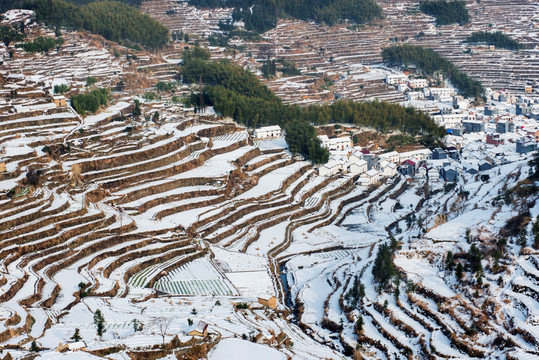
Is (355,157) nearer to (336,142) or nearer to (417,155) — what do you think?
(336,142)

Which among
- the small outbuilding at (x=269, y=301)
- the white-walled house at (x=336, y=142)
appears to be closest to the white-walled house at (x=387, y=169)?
the white-walled house at (x=336, y=142)

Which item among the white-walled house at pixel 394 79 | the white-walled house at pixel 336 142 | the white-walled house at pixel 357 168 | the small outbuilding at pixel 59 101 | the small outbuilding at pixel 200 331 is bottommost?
the white-walled house at pixel 357 168

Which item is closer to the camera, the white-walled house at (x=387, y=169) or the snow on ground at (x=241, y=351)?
the snow on ground at (x=241, y=351)

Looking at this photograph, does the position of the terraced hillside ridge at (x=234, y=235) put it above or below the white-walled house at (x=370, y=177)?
above

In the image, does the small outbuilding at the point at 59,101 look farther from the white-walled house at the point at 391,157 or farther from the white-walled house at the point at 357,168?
the white-walled house at the point at 391,157

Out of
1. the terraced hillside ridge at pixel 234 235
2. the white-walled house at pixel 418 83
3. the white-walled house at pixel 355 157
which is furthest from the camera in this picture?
the white-walled house at pixel 418 83

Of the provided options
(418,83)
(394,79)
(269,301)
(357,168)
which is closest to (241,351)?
(269,301)

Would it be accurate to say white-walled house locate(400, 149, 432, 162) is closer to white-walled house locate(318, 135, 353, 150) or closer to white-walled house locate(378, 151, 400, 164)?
white-walled house locate(378, 151, 400, 164)

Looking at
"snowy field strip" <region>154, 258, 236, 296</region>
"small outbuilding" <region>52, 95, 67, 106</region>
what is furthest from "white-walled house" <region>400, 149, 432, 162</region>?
"snowy field strip" <region>154, 258, 236, 296</region>
